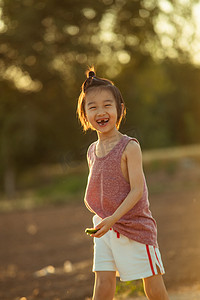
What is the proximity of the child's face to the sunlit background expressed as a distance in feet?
12.3

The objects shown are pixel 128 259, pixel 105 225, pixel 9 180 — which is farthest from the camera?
pixel 9 180

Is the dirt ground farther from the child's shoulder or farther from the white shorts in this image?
the child's shoulder

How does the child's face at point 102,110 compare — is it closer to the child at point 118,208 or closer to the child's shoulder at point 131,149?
the child at point 118,208

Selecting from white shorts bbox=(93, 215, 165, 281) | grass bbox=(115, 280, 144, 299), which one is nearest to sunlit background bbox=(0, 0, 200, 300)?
grass bbox=(115, 280, 144, 299)

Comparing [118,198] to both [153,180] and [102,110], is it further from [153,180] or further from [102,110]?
[153,180]

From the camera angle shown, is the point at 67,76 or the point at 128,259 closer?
the point at 128,259

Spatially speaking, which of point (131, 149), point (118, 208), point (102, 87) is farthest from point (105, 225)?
point (102, 87)

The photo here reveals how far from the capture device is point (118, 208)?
9.30ft

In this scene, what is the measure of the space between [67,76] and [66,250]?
9.37 metres

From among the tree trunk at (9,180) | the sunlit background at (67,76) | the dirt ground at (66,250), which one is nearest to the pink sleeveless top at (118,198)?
the dirt ground at (66,250)

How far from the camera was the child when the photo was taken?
2895 mm

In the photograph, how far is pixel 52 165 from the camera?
2416cm

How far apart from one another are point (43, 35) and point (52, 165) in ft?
35.0

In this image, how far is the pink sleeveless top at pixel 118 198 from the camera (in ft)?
9.59
